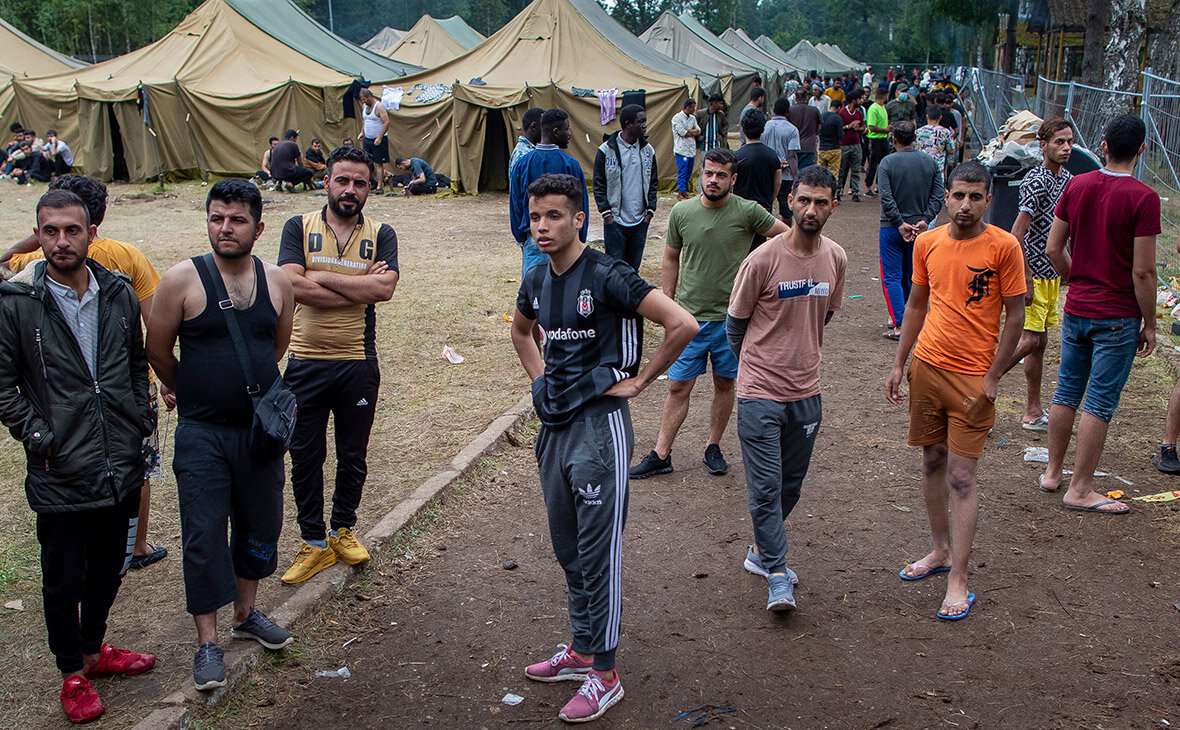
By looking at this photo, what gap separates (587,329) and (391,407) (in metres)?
4.04

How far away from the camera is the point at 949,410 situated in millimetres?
4375

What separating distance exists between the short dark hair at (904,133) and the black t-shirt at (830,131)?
7932mm

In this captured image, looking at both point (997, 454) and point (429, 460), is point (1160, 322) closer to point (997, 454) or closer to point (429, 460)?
→ point (997, 454)

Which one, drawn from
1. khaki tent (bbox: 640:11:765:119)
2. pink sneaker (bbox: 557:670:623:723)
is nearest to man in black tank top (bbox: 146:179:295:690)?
pink sneaker (bbox: 557:670:623:723)

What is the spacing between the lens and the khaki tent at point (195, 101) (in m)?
22.5

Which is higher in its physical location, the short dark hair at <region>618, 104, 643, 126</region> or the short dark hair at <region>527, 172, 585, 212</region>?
the short dark hair at <region>618, 104, 643, 126</region>

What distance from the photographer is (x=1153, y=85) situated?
537 inches

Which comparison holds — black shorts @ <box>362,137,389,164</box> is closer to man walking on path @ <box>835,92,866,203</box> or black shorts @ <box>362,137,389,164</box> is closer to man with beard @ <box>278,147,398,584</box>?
man walking on path @ <box>835,92,866,203</box>

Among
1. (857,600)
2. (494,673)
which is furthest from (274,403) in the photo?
(857,600)

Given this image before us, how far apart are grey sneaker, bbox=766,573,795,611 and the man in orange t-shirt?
2.28 ft

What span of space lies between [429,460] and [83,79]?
2258 cm

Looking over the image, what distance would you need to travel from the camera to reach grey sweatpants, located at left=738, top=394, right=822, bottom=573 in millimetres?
4340

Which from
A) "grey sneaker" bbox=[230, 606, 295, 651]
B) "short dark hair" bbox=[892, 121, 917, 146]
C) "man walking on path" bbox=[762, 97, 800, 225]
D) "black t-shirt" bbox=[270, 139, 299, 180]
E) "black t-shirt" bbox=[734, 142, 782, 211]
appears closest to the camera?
"grey sneaker" bbox=[230, 606, 295, 651]

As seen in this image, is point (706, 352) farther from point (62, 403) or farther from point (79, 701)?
point (79, 701)
